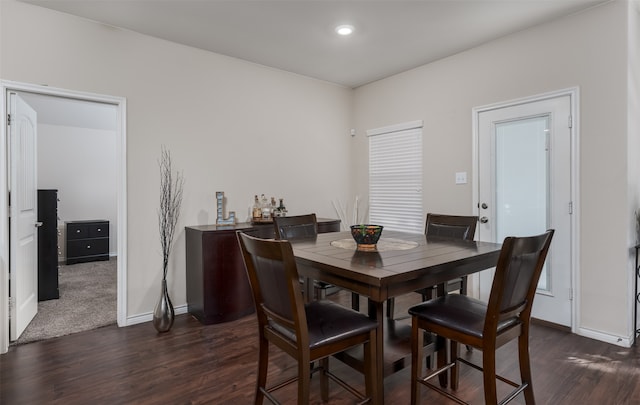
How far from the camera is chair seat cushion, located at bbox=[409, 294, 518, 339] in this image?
1.61 metres

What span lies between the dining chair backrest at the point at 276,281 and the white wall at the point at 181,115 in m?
2.03

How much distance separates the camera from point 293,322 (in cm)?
148

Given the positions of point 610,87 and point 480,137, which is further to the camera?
point 480,137

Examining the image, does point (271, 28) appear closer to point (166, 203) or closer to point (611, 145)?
point (166, 203)

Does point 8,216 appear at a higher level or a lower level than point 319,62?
lower

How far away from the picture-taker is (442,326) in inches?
66.5

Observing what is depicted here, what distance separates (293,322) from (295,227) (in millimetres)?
1448

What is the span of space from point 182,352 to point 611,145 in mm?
3705

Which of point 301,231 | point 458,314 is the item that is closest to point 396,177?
point 301,231

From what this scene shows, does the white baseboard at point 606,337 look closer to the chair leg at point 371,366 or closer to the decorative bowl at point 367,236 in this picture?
the decorative bowl at point 367,236

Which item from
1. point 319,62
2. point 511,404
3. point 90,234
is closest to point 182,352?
point 511,404

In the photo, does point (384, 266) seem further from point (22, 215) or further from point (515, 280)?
point (22, 215)

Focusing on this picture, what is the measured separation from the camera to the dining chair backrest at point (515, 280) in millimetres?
1445

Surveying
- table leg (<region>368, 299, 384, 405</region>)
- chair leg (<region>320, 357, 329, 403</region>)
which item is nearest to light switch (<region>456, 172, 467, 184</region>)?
table leg (<region>368, 299, 384, 405</region>)
